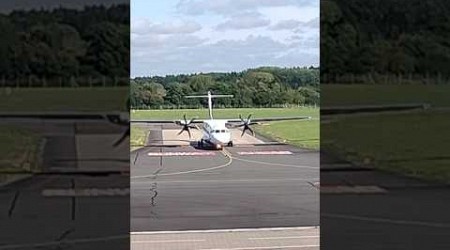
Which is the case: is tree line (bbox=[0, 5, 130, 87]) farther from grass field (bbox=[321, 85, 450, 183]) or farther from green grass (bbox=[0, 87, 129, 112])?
grass field (bbox=[321, 85, 450, 183])

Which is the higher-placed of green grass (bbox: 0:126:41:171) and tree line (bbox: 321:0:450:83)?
tree line (bbox: 321:0:450:83)

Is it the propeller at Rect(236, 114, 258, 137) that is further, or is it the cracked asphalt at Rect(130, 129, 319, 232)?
the propeller at Rect(236, 114, 258, 137)

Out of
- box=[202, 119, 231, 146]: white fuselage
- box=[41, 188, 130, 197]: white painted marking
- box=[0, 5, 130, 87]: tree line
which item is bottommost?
box=[202, 119, 231, 146]: white fuselage

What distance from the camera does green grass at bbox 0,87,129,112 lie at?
3033 millimetres

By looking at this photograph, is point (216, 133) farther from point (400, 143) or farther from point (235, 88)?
point (400, 143)

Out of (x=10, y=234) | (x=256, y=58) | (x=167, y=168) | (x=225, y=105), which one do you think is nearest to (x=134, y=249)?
(x=256, y=58)

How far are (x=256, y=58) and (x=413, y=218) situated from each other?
5268 mm

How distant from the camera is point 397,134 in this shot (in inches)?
126

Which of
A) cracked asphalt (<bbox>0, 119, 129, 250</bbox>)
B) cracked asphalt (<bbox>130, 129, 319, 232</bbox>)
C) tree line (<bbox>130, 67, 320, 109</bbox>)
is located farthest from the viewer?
cracked asphalt (<bbox>130, 129, 319, 232</bbox>)

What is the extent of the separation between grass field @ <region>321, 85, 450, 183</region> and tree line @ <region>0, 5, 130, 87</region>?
3.01 ft

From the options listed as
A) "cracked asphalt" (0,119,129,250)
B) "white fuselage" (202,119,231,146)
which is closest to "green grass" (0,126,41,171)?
"cracked asphalt" (0,119,129,250)

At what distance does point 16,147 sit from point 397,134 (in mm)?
1587

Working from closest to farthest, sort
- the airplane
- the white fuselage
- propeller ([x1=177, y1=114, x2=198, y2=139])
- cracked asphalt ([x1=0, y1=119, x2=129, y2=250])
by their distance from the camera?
cracked asphalt ([x1=0, y1=119, x2=129, y2=250])
propeller ([x1=177, y1=114, x2=198, y2=139])
the airplane
the white fuselage

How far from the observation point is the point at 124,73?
9.89 feet
